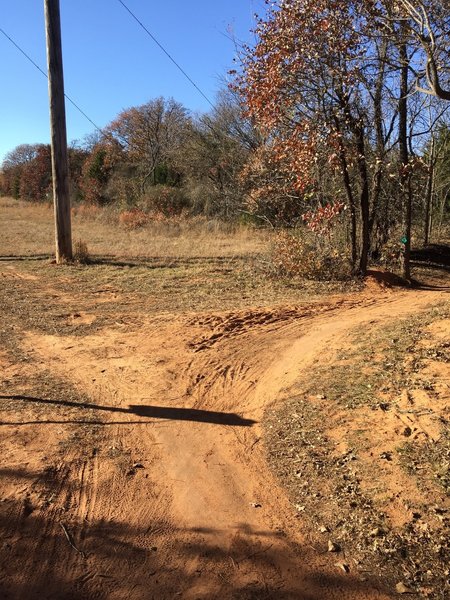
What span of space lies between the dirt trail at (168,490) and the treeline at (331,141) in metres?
3.29

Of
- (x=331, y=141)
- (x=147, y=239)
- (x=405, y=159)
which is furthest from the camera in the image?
(x=147, y=239)

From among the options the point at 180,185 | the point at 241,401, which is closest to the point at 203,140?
the point at 180,185

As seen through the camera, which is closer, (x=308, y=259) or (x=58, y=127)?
(x=308, y=259)

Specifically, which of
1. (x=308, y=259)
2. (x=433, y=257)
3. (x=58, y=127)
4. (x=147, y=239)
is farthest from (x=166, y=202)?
(x=308, y=259)

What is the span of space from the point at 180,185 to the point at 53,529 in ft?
89.4

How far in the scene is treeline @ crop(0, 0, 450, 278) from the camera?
6203mm

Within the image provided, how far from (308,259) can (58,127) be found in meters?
6.86

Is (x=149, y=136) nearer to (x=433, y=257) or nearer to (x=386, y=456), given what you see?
(x=433, y=257)

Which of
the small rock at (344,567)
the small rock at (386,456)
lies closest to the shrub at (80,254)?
the small rock at (386,456)

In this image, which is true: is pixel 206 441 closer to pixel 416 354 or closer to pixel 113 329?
pixel 416 354

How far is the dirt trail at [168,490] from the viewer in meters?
2.78

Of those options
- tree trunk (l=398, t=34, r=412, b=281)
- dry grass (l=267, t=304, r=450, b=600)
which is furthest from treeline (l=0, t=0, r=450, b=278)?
dry grass (l=267, t=304, r=450, b=600)

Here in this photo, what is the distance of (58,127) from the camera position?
39.8 ft

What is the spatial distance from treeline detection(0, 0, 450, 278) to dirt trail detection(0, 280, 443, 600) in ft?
10.8
